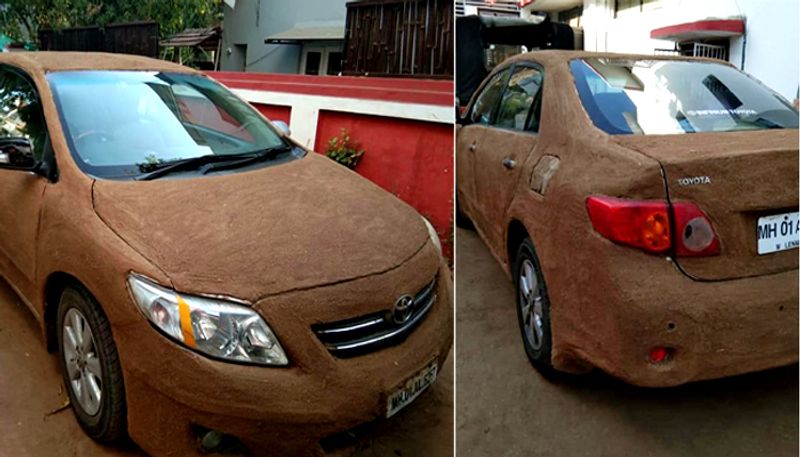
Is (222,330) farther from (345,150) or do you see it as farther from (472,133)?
(345,150)

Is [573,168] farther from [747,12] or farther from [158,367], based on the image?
[158,367]

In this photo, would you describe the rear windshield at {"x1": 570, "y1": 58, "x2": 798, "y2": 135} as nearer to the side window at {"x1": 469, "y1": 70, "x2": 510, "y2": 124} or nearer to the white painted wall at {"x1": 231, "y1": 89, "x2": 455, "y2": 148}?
the side window at {"x1": 469, "y1": 70, "x2": 510, "y2": 124}

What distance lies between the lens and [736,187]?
77 cm

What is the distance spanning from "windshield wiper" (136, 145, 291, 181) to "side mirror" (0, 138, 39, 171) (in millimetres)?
510

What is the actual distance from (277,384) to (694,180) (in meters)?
1.06

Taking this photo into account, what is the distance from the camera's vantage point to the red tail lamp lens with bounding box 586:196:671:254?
2.80 ft

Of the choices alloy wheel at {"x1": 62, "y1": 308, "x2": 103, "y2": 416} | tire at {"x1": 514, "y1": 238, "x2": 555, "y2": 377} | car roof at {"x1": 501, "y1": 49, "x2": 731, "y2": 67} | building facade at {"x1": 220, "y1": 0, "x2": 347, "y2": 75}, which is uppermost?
building facade at {"x1": 220, "y1": 0, "x2": 347, "y2": 75}

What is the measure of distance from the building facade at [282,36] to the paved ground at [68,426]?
5987 millimetres

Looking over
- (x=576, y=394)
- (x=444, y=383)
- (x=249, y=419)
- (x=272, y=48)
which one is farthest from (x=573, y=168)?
(x=272, y=48)

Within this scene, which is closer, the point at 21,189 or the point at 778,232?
the point at 778,232

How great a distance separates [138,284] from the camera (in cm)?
162

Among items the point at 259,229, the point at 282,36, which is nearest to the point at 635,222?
the point at 259,229

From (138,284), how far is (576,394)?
110cm

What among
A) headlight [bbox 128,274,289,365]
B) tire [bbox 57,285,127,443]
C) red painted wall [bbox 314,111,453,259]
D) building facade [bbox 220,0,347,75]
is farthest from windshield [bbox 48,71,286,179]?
building facade [bbox 220,0,347,75]
